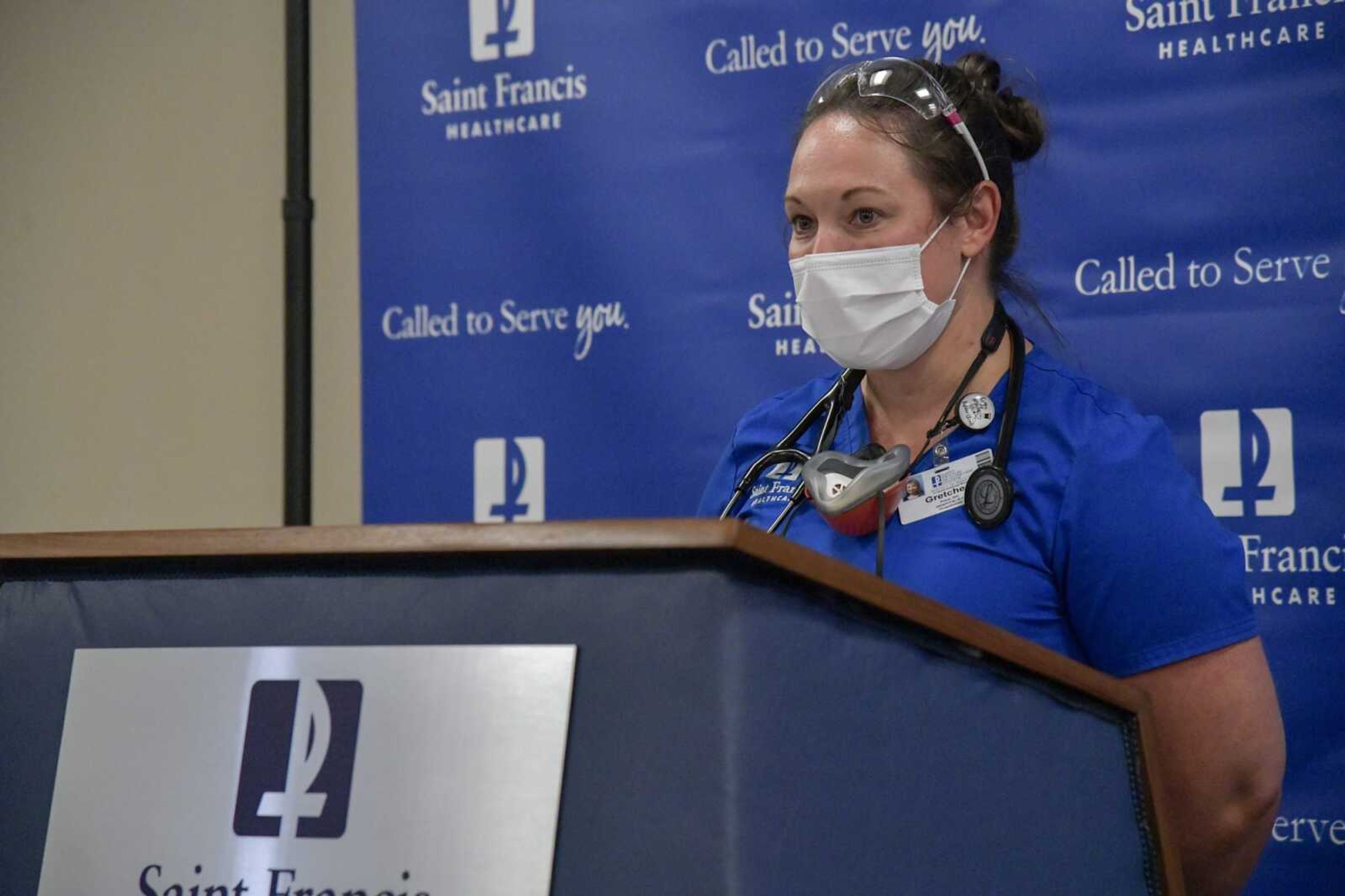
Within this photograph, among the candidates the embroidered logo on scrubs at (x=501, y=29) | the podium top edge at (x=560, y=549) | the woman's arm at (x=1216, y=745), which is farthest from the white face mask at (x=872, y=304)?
the embroidered logo on scrubs at (x=501, y=29)

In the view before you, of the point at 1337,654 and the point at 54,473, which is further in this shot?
the point at 54,473

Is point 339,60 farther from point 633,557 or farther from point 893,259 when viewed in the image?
point 633,557

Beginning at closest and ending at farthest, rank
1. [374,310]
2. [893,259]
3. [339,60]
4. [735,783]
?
[735,783] < [893,259] < [374,310] < [339,60]

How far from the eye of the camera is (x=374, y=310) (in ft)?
7.86

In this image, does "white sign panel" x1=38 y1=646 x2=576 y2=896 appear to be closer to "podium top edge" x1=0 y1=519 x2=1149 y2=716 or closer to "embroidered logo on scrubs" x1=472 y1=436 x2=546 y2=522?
"podium top edge" x1=0 y1=519 x2=1149 y2=716

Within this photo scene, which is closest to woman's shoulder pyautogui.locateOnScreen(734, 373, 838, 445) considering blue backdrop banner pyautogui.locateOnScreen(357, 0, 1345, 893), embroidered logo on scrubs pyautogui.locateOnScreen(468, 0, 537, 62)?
blue backdrop banner pyautogui.locateOnScreen(357, 0, 1345, 893)

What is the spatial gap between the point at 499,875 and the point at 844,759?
192 mm

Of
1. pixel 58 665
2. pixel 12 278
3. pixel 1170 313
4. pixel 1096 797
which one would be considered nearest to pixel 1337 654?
pixel 1170 313

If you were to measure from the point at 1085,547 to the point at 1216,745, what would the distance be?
0.19 m

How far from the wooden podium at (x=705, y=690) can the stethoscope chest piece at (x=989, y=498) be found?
33 centimetres

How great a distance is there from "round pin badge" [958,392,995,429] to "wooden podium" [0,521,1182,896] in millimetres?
444

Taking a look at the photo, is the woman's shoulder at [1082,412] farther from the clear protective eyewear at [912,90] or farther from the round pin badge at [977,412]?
the clear protective eyewear at [912,90]

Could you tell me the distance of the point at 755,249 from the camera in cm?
214

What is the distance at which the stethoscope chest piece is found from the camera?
1.20 metres
